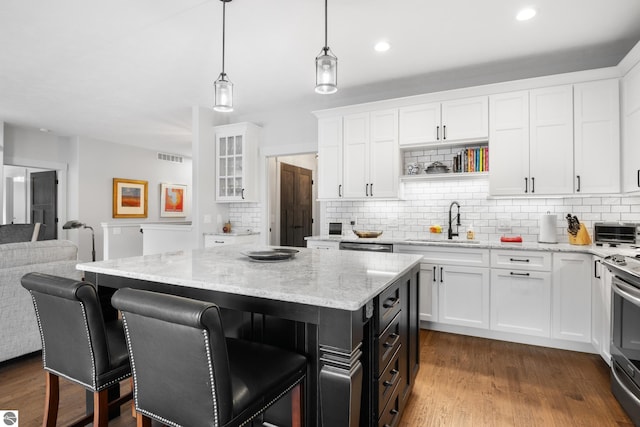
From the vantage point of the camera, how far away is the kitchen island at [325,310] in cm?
122

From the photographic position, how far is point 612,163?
10.3ft

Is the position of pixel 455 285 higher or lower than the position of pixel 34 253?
lower

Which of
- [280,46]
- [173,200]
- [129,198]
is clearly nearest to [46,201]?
[129,198]

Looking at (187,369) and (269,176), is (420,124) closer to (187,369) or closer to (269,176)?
(269,176)

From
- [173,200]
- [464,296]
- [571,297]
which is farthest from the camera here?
[173,200]

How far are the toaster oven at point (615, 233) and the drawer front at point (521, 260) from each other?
0.54m

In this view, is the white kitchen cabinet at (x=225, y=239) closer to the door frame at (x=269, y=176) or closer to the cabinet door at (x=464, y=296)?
the door frame at (x=269, y=176)

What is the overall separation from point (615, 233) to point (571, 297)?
712mm

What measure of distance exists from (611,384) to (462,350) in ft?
3.41

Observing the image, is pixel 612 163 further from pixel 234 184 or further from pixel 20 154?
pixel 20 154

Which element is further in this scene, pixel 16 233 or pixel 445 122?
pixel 16 233

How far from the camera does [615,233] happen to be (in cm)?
307

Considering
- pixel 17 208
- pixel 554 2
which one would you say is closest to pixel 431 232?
pixel 554 2

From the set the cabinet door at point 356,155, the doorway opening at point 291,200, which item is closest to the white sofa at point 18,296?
the doorway opening at point 291,200
